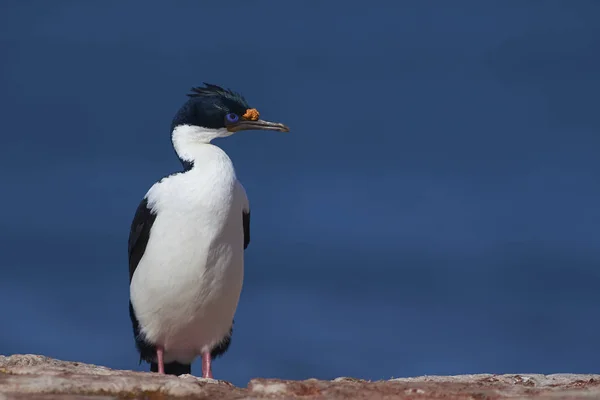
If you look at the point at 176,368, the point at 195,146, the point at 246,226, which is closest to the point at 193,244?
the point at 246,226

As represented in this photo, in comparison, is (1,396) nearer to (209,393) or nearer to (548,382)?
(209,393)

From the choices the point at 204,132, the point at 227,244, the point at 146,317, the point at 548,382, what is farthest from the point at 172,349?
the point at 548,382

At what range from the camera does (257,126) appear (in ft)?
38.8

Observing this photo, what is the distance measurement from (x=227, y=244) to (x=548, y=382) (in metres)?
3.79

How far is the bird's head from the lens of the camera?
454 inches

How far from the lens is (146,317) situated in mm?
11492

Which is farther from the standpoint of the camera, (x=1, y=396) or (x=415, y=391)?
(x=415, y=391)

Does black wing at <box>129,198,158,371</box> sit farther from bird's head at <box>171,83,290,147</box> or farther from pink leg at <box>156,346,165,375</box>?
bird's head at <box>171,83,290,147</box>

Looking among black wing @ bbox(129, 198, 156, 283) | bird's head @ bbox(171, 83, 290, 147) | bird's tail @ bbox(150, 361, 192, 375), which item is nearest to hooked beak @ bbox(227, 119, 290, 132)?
bird's head @ bbox(171, 83, 290, 147)

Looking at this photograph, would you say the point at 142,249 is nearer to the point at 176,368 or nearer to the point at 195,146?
the point at 195,146

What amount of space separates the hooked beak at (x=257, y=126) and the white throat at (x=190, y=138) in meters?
0.18

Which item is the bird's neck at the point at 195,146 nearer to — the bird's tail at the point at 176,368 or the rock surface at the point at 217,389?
the bird's tail at the point at 176,368


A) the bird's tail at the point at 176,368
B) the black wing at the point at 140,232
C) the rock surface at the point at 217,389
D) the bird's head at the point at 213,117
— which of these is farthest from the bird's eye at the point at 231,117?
the rock surface at the point at 217,389

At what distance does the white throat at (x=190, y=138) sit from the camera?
11.4 metres
